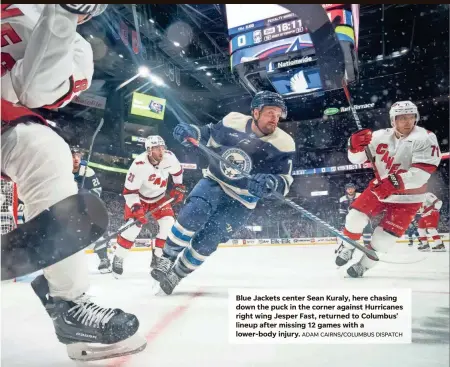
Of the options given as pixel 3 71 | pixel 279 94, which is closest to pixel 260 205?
pixel 279 94

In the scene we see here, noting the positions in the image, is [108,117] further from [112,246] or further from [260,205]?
[260,205]

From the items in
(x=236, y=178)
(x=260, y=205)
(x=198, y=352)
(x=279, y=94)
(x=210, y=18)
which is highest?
(x=210, y=18)

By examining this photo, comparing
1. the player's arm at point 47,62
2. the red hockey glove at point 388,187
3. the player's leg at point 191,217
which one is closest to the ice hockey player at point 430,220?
the red hockey glove at point 388,187

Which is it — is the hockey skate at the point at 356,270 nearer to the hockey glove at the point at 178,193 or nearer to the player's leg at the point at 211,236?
the player's leg at the point at 211,236

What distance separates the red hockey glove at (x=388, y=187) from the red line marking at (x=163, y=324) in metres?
0.86

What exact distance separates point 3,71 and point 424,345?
1.62m

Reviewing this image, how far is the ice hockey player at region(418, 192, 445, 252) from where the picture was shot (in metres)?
1.46

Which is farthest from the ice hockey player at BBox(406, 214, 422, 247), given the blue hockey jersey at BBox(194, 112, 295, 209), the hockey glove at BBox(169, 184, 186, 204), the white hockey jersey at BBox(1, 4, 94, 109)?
the white hockey jersey at BBox(1, 4, 94, 109)

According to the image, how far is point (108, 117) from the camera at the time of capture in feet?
4.68

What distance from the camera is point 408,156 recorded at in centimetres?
146

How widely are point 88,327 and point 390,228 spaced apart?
4.05 ft

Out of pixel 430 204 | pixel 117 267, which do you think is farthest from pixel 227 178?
pixel 430 204

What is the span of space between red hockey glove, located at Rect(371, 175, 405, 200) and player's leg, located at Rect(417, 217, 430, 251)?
0.59ft

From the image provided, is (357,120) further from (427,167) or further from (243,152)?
(243,152)
